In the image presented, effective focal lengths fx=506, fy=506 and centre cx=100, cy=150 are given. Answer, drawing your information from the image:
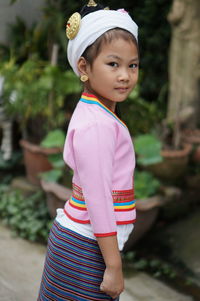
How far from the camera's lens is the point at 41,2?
5809mm

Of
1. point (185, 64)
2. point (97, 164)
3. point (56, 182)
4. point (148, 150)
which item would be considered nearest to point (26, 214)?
point (56, 182)

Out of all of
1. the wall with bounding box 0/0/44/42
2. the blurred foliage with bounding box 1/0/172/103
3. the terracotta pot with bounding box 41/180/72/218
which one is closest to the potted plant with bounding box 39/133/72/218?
the terracotta pot with bounding box 41/180/72/218

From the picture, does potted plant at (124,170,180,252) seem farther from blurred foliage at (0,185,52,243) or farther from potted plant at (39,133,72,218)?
blurred foliage at (0,185,52,243)

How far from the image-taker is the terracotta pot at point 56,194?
12.5 ft

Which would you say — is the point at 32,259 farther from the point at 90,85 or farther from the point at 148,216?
the point at 90,85

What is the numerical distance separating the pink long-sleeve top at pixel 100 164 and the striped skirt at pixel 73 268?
0.09 m

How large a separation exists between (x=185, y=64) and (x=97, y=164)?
132 inches

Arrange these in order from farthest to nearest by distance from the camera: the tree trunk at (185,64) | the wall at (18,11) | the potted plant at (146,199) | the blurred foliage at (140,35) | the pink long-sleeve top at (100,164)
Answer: the wall at (18,11) < the blurred foliage at (140,35) < the tree trunk at (185,64) < the potted plant at (146,199) < the pink long-sleeve top at (100,164)

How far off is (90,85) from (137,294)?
2.00m

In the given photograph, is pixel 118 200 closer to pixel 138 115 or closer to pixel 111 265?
pixel 111 265

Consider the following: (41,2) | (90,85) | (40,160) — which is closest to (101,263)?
(90,85)

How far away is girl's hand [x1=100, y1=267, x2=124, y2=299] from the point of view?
1.64 m

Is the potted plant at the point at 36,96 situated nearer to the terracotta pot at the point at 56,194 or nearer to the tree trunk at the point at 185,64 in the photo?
the terracotta pot at the point at 56,194

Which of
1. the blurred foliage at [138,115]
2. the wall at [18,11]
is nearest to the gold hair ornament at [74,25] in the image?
the blurred foliage at [138,115]
